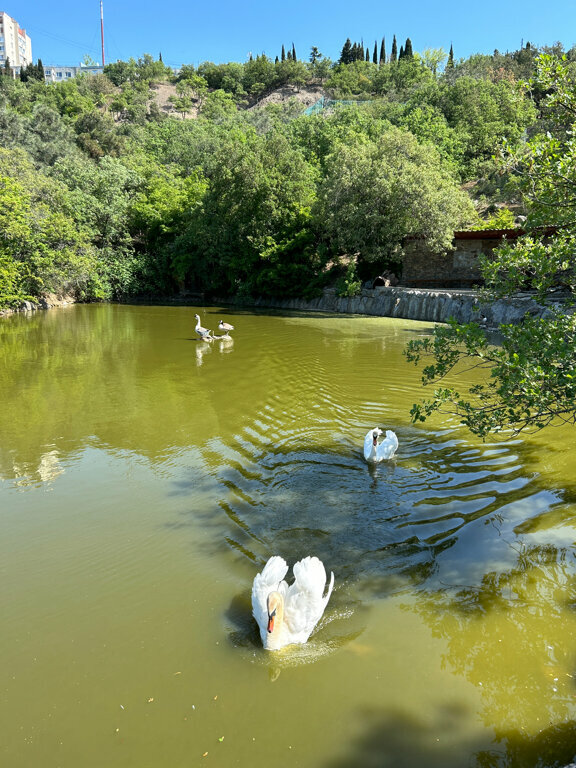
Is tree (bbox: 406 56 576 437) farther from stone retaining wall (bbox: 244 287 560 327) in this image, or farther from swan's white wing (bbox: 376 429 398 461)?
stone retaining wall (bbox: 244 287 560 327)

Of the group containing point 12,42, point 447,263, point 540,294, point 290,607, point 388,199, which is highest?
point 12,42

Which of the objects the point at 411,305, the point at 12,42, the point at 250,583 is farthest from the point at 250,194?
the point at 12,42

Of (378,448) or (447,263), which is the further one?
(447,263)

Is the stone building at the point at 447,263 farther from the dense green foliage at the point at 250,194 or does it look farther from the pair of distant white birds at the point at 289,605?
the pair of distant white birds at the point at 289,605

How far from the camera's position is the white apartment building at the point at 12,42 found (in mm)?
134375

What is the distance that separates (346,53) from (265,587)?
5189 inches

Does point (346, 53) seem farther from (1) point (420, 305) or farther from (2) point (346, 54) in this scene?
(1) point (420, 305)

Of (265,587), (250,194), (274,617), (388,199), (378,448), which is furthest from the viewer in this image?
(250,194)

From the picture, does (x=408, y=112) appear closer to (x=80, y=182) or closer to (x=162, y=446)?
(x=80, y=182)

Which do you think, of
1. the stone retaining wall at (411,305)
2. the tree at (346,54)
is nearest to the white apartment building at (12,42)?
the tree at (346,54)

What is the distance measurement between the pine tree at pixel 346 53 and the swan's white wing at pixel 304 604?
130 metres

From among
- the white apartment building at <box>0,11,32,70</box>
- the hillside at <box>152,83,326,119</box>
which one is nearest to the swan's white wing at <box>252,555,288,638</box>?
the hillside at <box>152,83,326,119</box>

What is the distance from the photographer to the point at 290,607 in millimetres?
4301

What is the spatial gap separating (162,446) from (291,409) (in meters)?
2.96
